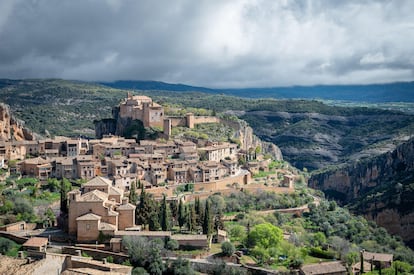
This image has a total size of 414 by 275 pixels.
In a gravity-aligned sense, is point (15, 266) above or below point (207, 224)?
below

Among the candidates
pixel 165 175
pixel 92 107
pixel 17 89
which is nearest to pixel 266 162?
pixel 165 175

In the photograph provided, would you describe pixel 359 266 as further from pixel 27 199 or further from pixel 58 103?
pixel 58 103

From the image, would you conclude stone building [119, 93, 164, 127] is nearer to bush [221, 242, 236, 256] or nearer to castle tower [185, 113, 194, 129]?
castle tower [185, 113, 194, 129]

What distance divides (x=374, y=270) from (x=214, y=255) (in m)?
12.8

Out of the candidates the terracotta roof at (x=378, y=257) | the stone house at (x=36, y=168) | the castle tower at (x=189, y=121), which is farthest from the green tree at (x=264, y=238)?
the castle tower at (x=189, y=121)

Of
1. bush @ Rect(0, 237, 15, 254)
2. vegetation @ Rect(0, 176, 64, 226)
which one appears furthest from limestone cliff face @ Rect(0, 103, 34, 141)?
bush @ Rect(0, 237, 15, 254)

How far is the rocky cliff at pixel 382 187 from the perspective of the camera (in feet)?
221

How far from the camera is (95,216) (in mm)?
33750

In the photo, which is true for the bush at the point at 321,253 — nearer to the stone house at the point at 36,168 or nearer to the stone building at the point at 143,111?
the stone house at the point at 36,168

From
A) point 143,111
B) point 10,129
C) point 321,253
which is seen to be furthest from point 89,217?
point 143,111

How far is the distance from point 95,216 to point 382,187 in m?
57.6

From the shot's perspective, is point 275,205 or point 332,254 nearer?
point 332,254

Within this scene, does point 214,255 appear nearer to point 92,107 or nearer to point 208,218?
point 208,218

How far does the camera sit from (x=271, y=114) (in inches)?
5704
